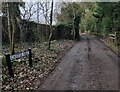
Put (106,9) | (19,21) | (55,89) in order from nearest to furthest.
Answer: (55,89) → (19,21) → (106,9)

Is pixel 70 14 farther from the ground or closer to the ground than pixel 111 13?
farther from the ground

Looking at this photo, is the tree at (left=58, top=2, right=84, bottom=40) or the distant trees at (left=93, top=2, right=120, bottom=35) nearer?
the distant trees at (left=93, top=2, right=120, bottom=35)

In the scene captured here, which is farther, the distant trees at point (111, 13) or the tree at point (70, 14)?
the tree at point (70, 14)

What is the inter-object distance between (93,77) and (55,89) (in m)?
2.37

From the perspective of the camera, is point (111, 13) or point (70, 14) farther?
point (70, 14)

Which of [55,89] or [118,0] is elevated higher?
[118,0]

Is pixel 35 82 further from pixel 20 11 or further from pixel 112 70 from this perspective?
pixel 20 11

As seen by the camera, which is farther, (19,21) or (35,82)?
(19,21)

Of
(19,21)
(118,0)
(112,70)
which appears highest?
(118,0)

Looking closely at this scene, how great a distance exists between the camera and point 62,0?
38.8 metres

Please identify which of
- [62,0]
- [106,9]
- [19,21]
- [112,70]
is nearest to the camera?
[112,70]

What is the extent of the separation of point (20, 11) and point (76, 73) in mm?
14033

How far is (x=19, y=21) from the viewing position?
22.7 metres

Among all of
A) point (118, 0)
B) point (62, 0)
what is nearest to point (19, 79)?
point (118, 0)
